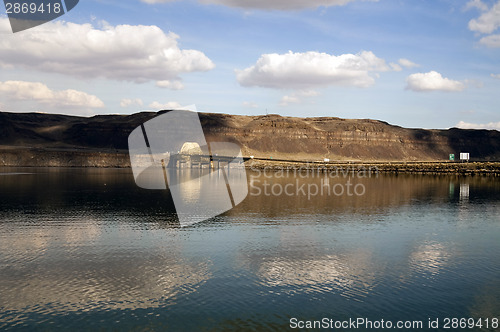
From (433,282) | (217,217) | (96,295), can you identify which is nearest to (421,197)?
(217,217)

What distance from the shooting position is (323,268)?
96.9 feet

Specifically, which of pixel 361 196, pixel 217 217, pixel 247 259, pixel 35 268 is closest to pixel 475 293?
pixel 247 259

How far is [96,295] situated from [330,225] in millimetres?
29046

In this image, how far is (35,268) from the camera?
28.7 m

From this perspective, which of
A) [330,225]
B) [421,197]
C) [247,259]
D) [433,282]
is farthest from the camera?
[421,197]

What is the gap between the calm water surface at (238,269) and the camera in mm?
21547

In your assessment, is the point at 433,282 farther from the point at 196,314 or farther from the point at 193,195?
the point at 193,195

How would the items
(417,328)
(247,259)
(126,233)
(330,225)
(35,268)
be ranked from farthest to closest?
(330,225), (126,233), (247,259), (35,268), (417,328)

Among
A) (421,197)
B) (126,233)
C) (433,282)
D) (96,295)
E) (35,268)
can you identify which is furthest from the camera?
(421,197)

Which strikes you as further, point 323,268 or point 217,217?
point 217,217

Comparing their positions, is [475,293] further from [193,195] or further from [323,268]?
[193,195]

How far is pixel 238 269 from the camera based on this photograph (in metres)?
29.1

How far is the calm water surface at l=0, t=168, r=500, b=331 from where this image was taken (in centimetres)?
2155

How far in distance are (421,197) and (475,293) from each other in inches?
2256
